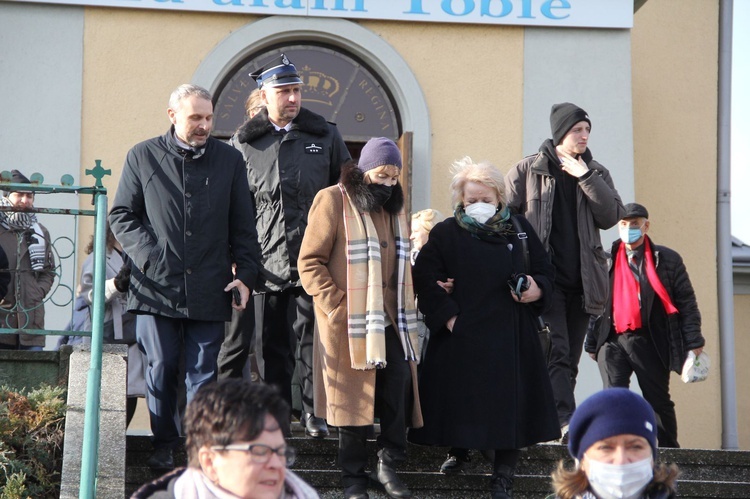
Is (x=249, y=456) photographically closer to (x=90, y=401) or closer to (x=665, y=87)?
(x=90, y=401)

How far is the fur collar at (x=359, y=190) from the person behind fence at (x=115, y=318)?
1.85 metres

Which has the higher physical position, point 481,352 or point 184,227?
point 184,227

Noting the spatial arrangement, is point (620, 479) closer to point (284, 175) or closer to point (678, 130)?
point (284, 175)

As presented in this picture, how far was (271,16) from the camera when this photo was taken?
35.8 ft

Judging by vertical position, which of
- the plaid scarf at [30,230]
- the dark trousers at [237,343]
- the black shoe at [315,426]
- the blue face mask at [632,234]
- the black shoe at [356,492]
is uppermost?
the blue face mask at [632,234]

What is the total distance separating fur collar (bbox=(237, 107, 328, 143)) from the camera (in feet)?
23.5

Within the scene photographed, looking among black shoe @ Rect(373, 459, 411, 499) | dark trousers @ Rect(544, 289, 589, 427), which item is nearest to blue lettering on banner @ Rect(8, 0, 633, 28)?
dark trousers @ Rect(544, 289, 589, 427)

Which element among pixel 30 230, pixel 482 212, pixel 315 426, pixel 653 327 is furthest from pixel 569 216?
pixel 30 230

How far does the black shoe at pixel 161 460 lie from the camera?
628 centimetres

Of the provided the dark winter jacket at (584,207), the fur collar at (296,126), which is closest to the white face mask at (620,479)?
the dark winter jacket at (584,207)

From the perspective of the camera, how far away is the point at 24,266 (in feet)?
26.0

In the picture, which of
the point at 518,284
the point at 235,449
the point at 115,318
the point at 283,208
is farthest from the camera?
the point at 115,318

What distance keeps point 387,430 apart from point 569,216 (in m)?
1.95

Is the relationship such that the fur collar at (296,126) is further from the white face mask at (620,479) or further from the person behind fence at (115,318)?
the white face mask at (620,479)
